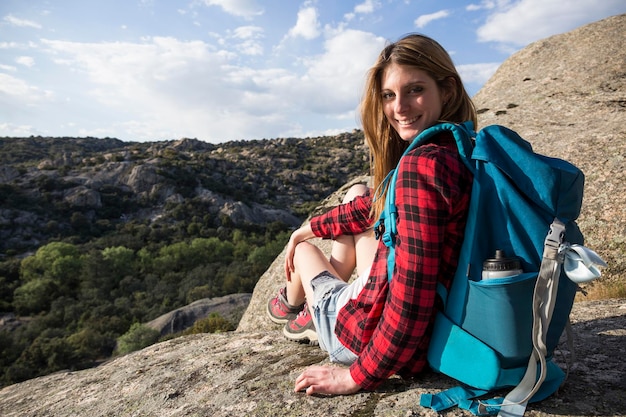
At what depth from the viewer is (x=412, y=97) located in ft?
7.06

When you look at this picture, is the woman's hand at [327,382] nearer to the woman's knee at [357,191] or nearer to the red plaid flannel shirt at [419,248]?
the red plaid flannel shirt at [419,248]

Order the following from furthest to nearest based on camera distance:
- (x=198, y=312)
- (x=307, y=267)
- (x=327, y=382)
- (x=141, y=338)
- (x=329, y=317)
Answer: (x=141, y=338) < (x=198, y=312) < (x=307, y=267) < (x=329, y=317) < (x=327, y=382)

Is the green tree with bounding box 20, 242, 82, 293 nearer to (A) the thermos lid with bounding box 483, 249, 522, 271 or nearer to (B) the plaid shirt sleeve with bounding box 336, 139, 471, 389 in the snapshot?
(B) the plaid shirt sleeve with bounding box 336, 139, 471, 389

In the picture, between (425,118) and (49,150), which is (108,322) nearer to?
(425,118)

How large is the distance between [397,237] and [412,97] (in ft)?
2.65

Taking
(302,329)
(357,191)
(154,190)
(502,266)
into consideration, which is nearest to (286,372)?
(302,329)

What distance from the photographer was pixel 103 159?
217ft

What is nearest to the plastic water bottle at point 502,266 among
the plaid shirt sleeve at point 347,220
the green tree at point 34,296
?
the plaid shirt sleeve at point 347,220

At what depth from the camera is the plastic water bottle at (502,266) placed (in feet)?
5.19

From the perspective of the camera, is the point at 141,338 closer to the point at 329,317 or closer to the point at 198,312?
the point at 198,312

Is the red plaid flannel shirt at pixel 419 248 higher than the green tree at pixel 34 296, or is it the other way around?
the red plaid flannel shirt at pixel 419 248

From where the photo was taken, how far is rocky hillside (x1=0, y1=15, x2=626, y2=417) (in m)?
2.06

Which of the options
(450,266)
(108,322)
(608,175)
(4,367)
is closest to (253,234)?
(108,322)

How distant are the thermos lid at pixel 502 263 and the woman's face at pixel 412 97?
34.5 inches
